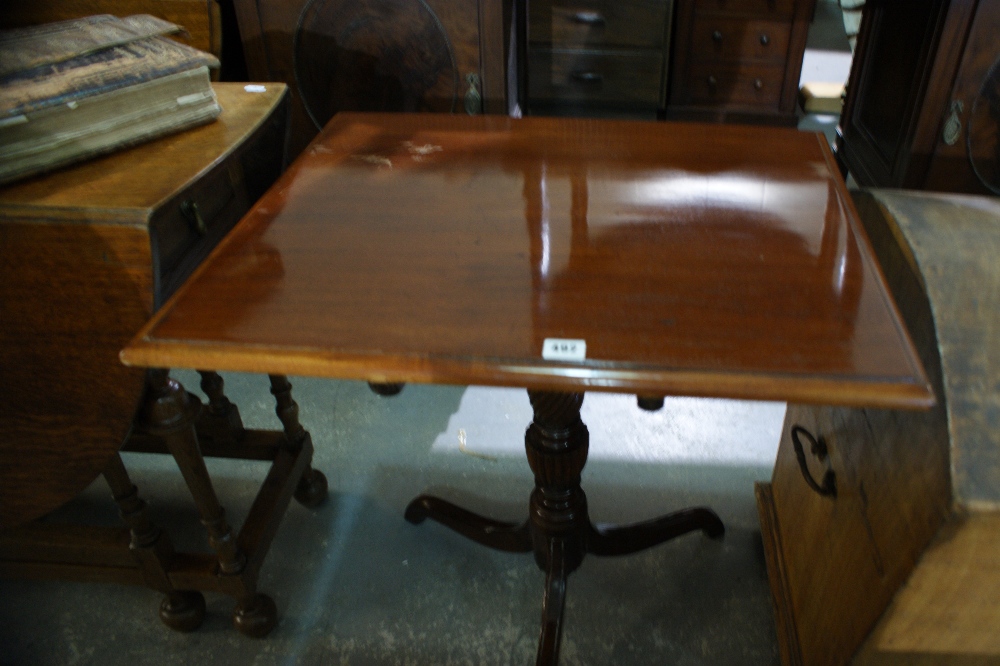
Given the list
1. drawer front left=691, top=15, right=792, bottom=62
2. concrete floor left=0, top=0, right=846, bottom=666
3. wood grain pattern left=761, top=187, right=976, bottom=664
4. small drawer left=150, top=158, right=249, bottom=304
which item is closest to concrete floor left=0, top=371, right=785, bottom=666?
concrete floor left=0, top=0, right=846, bottom=666

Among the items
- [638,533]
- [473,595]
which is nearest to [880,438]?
[638,533]

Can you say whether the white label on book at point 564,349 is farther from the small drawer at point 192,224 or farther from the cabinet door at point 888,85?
the cabinet door at point 888,85

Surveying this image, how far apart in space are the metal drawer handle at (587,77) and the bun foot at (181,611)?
237 cm

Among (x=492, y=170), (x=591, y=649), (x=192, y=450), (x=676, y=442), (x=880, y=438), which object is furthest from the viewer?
(x=676, y=442)

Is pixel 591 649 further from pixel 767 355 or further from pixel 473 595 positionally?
pixel 767 355

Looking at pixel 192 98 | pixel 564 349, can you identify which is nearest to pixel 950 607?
pixel 564 349

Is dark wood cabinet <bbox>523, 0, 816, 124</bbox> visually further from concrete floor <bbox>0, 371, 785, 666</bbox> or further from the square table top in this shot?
the square table top

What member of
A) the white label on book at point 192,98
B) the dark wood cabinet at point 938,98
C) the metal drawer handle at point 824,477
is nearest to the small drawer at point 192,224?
the white label on book at point 192,98

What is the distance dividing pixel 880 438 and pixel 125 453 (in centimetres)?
175

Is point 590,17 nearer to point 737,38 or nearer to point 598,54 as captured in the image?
point 598,54

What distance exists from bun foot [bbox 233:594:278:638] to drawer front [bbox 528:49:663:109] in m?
2.32

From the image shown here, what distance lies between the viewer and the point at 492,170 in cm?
113

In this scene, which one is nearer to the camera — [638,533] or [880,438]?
[880,438]

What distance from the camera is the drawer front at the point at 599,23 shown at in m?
2.87
